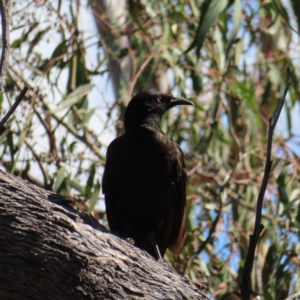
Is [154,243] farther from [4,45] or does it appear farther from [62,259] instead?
[4,45]

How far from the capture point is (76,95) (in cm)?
597

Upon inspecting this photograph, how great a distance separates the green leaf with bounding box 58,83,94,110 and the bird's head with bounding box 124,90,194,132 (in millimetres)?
795

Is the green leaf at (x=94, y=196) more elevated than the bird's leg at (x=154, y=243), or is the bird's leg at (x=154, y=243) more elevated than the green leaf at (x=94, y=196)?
the green leaf at (x=94, y=196)

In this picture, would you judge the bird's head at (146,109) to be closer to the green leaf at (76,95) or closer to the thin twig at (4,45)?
the green leaf at (76,95)

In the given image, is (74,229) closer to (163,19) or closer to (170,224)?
(170,224)

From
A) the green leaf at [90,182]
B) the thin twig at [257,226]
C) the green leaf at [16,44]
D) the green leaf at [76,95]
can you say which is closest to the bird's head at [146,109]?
the green leaf at [76,95]

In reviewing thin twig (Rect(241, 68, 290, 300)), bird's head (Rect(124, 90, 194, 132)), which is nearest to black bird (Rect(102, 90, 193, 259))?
bird's head (Rect(124, 90, 194, 132))

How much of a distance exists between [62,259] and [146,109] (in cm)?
243

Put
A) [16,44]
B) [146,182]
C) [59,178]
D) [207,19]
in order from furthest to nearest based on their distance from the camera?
[16,44], [59,178], [207,19], [146,182]

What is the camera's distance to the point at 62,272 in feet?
9.53

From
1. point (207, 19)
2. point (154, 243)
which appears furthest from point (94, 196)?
point (207, 19)

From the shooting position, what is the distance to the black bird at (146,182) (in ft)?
15.6

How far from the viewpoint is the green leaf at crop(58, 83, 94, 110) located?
5.86 m

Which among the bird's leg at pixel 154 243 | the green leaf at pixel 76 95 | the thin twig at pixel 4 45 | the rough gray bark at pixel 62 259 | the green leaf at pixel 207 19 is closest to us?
the rough gray bark at pixel 62 259
